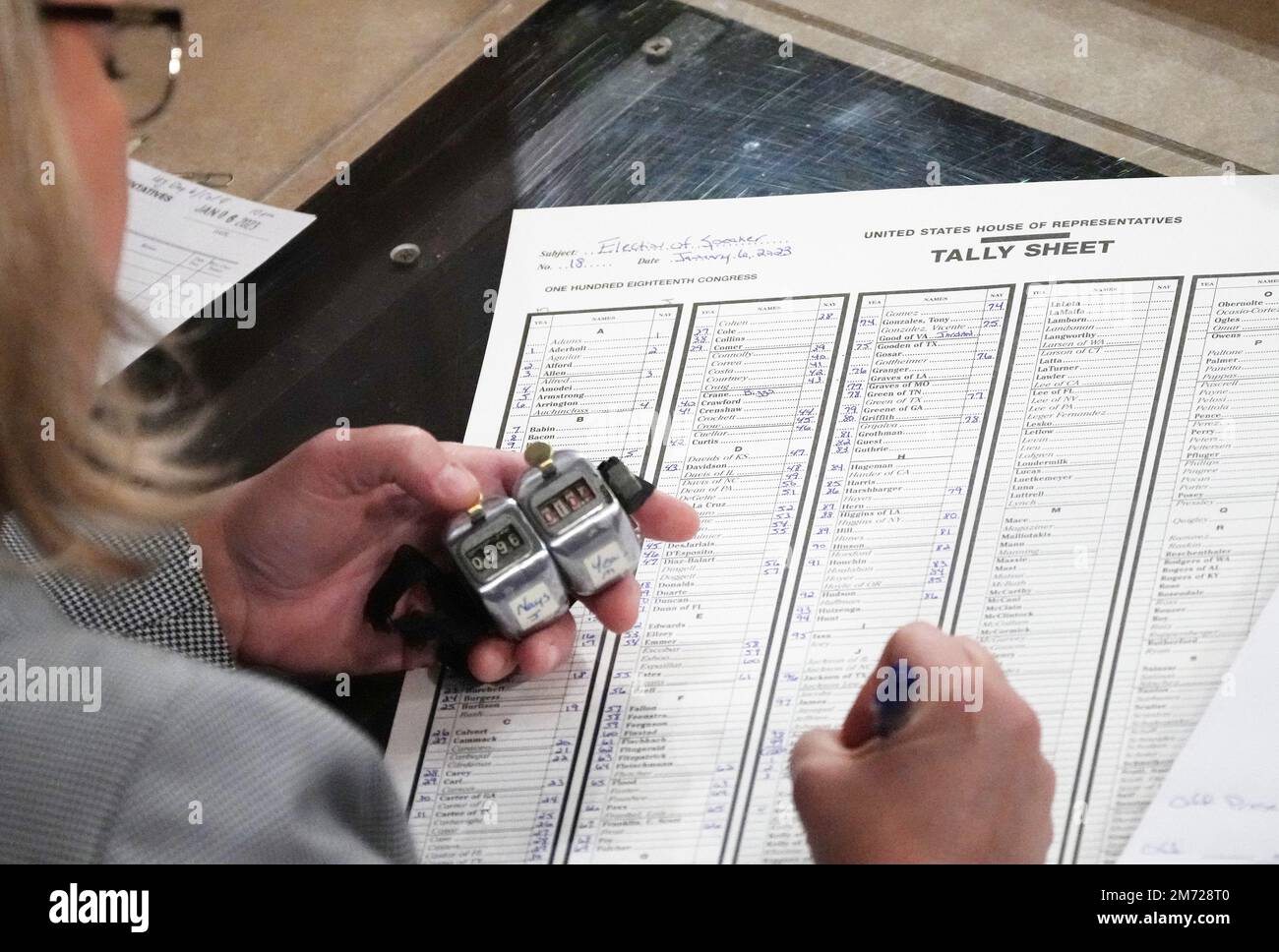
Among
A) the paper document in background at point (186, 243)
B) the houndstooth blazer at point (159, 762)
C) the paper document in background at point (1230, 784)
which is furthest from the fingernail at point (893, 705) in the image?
the paper document in background at point (186, 243)

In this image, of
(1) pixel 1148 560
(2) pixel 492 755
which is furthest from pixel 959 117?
(2) pixel 492 755

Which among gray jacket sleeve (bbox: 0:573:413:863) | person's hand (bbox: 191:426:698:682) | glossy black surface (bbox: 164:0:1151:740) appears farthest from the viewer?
glossy black surface (bbox: 164:0:1151:740)

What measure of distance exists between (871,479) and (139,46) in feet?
1.27

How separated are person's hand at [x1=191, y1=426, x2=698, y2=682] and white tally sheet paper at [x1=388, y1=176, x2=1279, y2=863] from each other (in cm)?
4

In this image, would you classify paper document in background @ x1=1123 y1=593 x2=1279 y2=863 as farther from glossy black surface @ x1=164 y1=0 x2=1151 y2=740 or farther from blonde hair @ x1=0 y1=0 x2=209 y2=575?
blonde hair @ x1=0 y1=0 x2=209 y2=575

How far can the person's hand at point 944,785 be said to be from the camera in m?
0.60

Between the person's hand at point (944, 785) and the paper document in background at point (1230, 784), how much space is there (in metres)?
0.05

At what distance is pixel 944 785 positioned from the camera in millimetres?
608

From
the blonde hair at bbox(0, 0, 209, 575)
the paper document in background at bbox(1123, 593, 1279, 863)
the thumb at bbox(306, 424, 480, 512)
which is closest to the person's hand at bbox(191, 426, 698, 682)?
the thumb at bbox(306, 424, 480, 512)

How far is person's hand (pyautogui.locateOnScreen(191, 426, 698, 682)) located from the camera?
74cm

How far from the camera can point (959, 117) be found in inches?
35.0

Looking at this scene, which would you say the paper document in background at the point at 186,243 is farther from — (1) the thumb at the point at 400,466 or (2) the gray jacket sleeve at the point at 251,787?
(2) the gray jacket sleeve at the point at 251,787

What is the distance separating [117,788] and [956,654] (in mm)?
325
